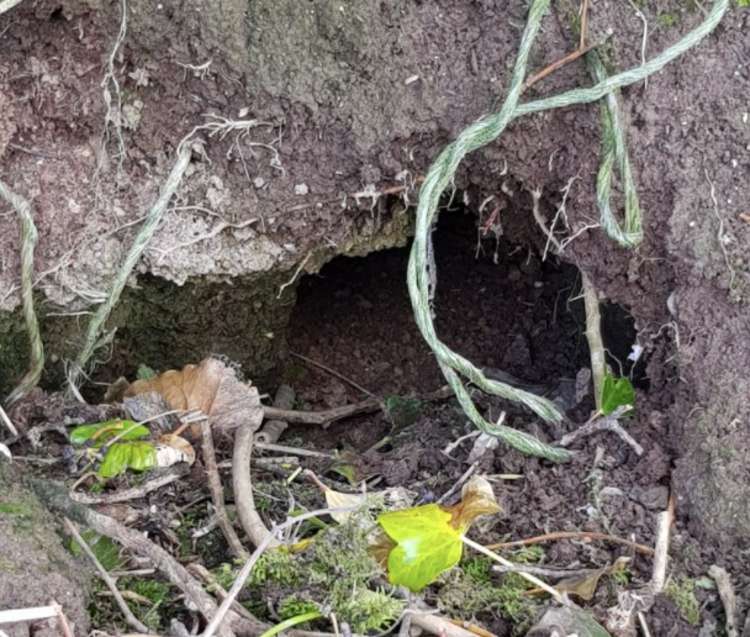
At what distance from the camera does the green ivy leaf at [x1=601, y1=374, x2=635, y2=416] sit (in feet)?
5.27

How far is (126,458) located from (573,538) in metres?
0.73

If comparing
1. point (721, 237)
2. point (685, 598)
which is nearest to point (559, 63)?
→ point (721, 237)

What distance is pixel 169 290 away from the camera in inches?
77.7

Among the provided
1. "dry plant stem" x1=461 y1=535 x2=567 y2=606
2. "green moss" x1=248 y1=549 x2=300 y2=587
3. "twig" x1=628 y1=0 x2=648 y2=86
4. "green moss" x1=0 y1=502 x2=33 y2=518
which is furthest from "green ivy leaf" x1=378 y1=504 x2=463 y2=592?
"twig" x1=628 y1=0 x2=648 y2=86

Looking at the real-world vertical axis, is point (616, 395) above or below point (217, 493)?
above

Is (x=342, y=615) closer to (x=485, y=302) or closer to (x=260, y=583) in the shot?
(x=260, y=583)

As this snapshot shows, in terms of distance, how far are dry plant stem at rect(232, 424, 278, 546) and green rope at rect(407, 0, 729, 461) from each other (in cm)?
37

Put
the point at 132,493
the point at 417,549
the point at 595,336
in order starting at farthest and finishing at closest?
the point at 595,336, the point at 132,493, the point at 417,549

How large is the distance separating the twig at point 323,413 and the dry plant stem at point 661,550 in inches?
Answer: 34.9

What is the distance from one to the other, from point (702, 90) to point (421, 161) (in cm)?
51

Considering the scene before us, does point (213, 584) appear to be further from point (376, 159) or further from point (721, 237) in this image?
point (721, 237)

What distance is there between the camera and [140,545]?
1360 mm

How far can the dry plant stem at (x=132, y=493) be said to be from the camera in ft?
4.87

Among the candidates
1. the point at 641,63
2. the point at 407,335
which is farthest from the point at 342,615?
the point at 407,335
